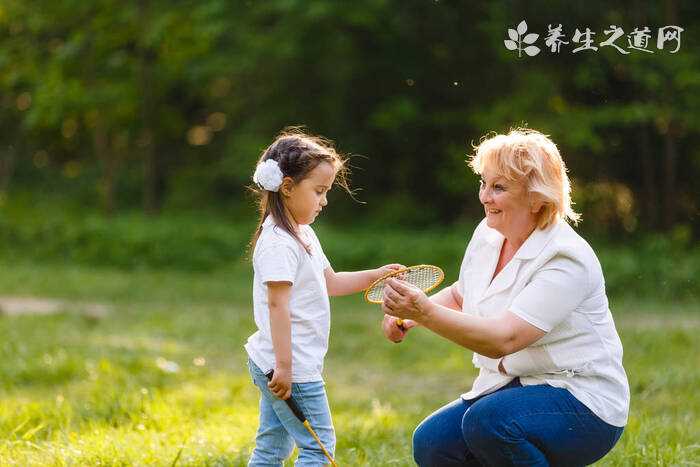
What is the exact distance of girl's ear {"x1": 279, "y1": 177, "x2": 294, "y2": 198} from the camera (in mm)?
3201

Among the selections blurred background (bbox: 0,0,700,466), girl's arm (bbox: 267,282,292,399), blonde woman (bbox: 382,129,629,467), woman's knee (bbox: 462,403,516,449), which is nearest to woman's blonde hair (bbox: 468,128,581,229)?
blonde woman (bbox: 382,129,629,467)

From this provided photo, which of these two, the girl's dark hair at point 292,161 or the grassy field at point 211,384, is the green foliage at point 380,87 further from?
the girl's dark hair at point 292,161

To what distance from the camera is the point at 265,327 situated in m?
3.15

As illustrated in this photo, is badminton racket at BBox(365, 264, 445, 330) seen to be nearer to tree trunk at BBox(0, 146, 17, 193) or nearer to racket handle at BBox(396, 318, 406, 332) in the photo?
racket handle at BBox(396, 318, 406, 332)

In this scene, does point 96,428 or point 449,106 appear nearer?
point 96,428

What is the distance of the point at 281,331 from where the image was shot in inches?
119

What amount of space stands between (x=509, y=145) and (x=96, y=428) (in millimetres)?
2398

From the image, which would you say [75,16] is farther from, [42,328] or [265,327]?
[265,327]

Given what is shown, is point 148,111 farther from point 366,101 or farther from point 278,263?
point 278,263

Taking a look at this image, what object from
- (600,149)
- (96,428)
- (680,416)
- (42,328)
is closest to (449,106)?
(600,149)

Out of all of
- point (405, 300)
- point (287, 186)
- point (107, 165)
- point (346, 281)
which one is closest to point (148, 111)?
point (107, 165)

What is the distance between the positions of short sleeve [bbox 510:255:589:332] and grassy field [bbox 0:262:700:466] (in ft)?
3.90

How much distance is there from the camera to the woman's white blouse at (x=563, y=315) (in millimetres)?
2951

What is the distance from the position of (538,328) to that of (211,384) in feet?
11.3
